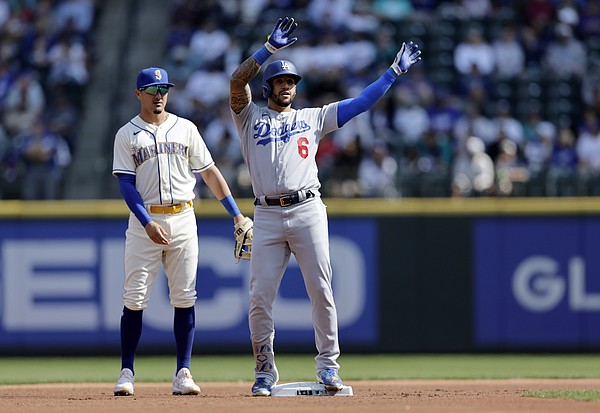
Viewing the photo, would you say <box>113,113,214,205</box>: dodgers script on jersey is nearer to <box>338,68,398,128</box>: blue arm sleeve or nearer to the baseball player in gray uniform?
the baseball player in gray uniform

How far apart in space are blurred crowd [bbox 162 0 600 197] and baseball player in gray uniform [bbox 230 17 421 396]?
187 inches

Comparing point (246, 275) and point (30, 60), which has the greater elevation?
point (30, 60)

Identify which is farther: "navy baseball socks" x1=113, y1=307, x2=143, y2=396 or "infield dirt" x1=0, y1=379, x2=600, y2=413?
"navy baseball socks" x1=113, y1=307, x2=143, y2=396

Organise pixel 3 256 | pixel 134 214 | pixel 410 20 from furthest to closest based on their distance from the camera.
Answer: pixel 410 20 → pixel 3 256 → pixel 134 214

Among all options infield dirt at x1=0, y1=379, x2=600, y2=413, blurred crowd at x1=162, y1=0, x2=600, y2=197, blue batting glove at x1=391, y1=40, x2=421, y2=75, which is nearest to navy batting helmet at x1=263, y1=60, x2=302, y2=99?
blue batting glove at x1=391, y1=40, x2=421, y2=75

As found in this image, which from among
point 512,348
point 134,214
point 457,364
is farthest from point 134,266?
point 512,348

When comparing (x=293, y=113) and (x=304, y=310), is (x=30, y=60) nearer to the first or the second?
(x=304, y=310)

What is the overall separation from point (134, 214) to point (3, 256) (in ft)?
16.5

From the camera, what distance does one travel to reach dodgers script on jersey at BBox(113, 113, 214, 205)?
7.48 meters

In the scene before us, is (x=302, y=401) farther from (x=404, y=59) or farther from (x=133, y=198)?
(x=404, y=59)

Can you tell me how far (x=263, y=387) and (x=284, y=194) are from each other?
1192mm

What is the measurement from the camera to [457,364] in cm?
1122

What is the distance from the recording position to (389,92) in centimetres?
1430

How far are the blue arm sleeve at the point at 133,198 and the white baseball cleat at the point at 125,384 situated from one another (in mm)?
975
